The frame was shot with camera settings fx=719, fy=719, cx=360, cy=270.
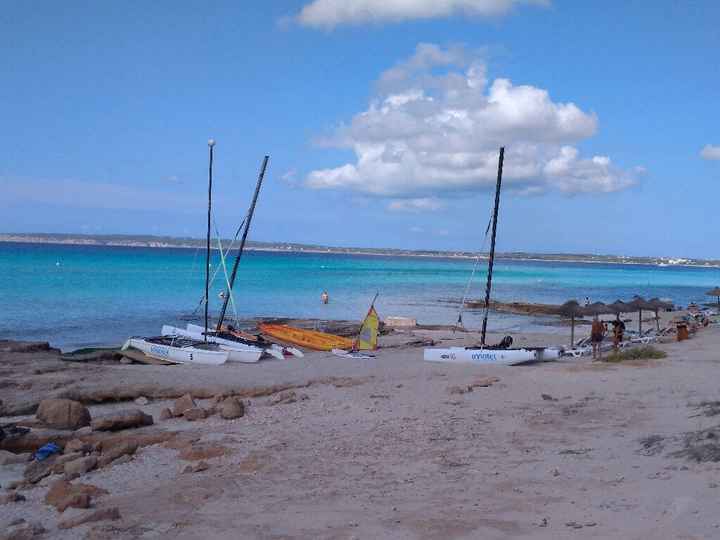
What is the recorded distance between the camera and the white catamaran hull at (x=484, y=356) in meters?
20.5

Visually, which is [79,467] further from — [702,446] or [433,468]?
[702,446]

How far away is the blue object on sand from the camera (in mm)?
10402

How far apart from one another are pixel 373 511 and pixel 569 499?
78.6 inches

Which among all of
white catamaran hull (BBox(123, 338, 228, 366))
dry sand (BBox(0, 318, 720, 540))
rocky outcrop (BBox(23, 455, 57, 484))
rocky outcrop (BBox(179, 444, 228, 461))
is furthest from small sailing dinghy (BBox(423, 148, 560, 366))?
rocky outcrop (BBox(23, 455, 57, 484))

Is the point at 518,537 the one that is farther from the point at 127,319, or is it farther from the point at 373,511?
the point at 127,319

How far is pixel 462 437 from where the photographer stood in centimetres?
1065

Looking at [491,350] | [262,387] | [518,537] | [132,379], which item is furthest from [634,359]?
[518,537]

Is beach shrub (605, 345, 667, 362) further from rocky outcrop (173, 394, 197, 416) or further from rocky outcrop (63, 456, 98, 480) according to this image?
rocky outcrop (63, 456, 98, 480)

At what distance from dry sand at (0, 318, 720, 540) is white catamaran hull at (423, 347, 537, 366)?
12.6 ft

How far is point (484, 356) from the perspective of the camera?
20891mm

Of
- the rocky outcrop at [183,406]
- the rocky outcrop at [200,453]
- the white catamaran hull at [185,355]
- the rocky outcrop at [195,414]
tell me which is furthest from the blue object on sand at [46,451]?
the white catamaran hull at [185,355]

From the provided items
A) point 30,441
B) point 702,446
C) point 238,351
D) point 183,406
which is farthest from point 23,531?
point 238,351

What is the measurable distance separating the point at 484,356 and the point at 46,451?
13.2 metres

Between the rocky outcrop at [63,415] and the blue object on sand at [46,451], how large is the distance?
136cm
